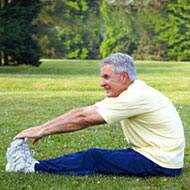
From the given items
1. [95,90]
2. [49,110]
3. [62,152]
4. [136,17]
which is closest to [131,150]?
[62,152]

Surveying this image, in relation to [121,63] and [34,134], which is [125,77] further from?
[34,134]

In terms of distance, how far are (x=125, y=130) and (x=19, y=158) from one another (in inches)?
43.3

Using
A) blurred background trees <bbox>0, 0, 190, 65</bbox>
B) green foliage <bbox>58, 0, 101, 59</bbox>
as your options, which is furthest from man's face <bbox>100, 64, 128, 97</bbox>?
green foliage <bbox>58, 0, 101, 59</bbox>

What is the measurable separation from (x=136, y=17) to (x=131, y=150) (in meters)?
44.8

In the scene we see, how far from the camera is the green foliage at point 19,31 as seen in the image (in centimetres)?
3189

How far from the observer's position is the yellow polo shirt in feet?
22.2

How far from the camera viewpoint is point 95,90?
73.7 ft

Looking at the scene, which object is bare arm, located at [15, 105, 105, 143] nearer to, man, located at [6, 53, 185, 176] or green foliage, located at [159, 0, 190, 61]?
man, located at [6, 53, 185, 176]

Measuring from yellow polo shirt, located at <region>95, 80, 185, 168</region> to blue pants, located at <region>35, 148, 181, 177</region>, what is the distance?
0.27 ft

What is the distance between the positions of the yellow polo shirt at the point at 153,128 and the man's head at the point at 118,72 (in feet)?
0.25

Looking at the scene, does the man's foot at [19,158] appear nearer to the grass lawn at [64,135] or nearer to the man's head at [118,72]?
the grass lawn at [64,135]

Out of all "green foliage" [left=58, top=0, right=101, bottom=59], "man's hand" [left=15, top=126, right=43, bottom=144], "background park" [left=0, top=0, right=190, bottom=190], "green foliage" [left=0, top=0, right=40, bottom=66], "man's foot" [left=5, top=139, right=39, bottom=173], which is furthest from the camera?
"green foliage" [left=58, top=0, right=101, bottom=59]

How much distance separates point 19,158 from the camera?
7.06 meters

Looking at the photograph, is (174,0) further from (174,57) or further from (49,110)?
(49,110)
